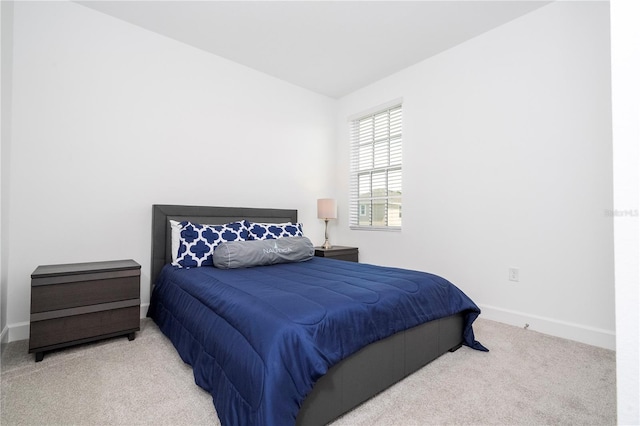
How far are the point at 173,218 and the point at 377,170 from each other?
259 cm

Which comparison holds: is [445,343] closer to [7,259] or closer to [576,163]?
[576,163]

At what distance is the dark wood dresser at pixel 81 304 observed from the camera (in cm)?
201

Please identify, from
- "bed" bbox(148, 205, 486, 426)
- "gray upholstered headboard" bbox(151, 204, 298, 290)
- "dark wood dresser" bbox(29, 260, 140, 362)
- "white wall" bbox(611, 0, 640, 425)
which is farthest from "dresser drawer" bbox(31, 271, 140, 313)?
"white wall" bbox(611, 0, 640, 425)

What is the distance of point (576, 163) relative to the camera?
242 centimetres

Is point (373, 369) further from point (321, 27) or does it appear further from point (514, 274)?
point (321, 27)

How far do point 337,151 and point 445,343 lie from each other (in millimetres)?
3205

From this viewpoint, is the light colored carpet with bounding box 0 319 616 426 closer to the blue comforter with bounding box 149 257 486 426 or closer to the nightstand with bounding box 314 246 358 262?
the blue comforter with bounding box 149 257 486 426

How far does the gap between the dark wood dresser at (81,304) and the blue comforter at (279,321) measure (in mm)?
270

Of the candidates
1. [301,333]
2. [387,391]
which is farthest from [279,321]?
[387,391]

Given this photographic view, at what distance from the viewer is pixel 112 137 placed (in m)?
2.75

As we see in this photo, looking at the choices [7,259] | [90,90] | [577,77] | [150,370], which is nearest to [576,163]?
[577,77]

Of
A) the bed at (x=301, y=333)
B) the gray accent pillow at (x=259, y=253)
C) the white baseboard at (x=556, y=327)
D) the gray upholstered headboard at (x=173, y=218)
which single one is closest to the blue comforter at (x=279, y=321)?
the bed at (x=301, y=333)

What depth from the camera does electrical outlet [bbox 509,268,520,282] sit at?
273 centimetres

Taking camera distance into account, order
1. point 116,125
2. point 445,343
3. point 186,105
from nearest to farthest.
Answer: point 445,343
point 116,125
point 186,105
